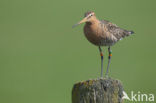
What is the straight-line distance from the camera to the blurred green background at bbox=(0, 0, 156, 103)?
14.7 meters

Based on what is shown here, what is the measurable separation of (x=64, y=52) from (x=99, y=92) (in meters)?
11.7

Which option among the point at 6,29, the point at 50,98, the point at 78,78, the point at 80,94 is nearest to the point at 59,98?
the point at 50,98

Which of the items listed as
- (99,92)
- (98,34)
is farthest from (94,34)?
(99,92)

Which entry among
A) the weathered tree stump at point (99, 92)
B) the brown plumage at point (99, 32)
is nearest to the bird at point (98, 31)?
the brown plumage at point (99, 32)

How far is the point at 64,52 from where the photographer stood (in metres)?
18.1

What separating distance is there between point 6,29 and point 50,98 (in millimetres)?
8629

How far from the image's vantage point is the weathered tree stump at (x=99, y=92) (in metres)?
6.37

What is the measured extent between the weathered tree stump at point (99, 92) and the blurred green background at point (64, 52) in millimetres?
6969

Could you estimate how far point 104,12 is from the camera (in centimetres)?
2345

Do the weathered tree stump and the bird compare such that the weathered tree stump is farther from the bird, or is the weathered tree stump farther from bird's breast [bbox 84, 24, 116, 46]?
bird's breast [bbox 84, 24, 116, 46]

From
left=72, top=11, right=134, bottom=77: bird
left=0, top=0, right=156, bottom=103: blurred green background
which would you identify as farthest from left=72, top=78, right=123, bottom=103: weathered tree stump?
left=0, top=0, right=156, bottom=103: blurred green background

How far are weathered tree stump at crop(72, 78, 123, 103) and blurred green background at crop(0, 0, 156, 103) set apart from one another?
697 cm

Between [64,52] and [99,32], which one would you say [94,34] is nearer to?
[99,32]

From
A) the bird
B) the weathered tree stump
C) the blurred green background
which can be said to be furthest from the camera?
the blurred green background
